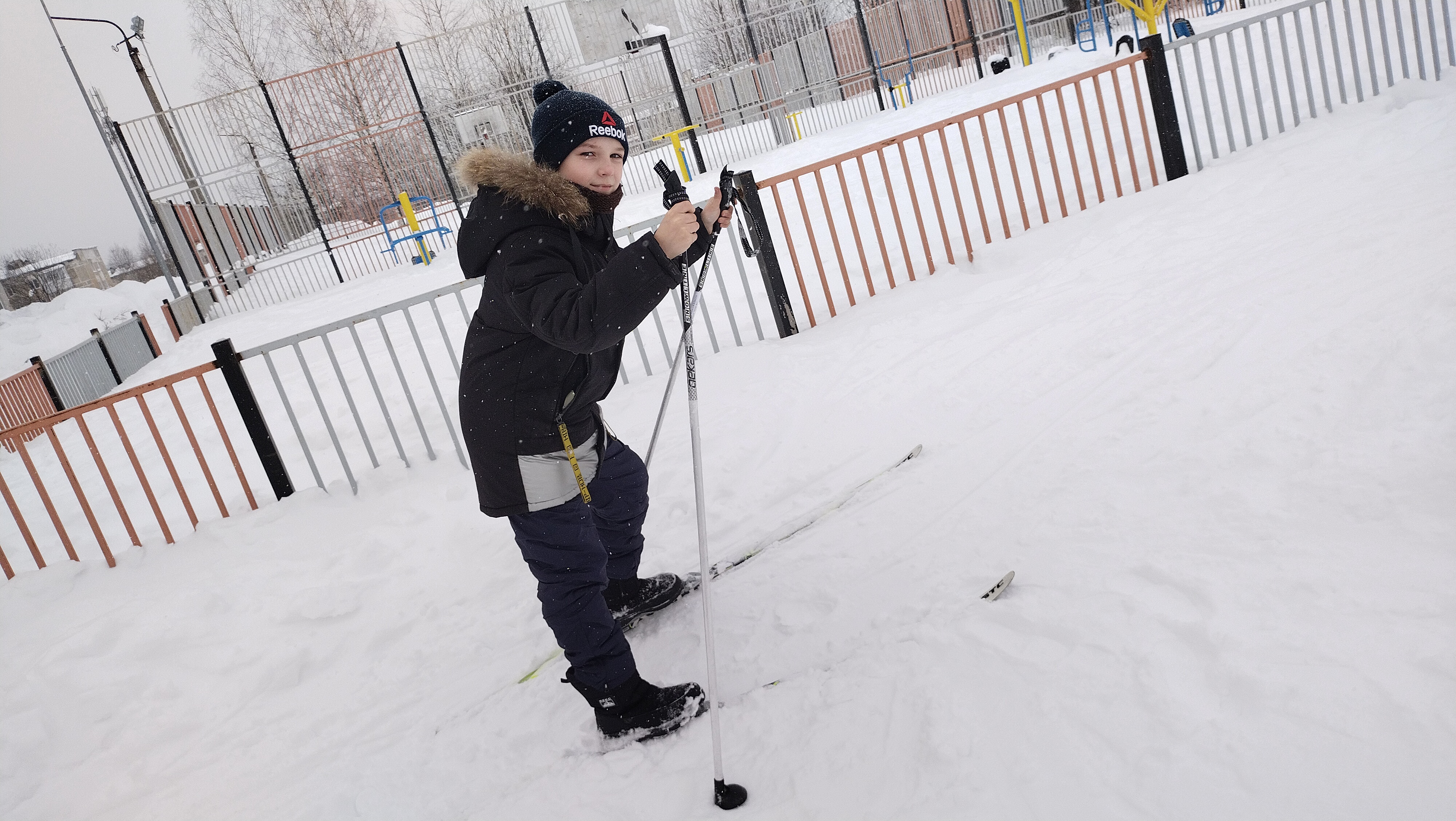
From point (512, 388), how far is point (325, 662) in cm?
210

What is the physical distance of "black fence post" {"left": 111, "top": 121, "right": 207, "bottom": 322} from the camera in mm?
14219

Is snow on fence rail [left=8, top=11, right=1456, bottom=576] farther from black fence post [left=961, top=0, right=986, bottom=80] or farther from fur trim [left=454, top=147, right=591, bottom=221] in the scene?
black fence post [left=961, top=0, right=986, bottom=80]

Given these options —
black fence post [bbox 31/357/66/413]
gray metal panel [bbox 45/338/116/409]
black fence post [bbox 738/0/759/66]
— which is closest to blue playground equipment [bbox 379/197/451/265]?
gray metal panel [bbox 45/338/116/409]

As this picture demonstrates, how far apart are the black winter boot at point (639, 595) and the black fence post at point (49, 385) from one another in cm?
1004

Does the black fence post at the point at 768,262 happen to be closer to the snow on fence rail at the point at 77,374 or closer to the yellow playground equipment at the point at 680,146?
the snow on fence rail at the point at 77,374

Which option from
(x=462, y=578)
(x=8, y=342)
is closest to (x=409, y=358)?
(x=462, y=578)

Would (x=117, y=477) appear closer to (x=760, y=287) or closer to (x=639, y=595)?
(x=760, y=287)

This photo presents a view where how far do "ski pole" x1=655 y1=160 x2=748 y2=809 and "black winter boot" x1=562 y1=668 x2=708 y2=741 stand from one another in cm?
10

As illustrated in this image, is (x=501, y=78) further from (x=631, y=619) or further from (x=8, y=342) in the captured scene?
(x=631, y=619)

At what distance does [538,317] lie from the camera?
6.52ft

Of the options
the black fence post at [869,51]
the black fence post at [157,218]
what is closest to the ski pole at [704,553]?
the black fence post at [869,51]


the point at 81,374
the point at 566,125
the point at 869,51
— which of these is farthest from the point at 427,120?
the point at 566,125

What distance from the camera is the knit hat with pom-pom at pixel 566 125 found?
219 centimetres

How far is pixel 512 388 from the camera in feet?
7.34
